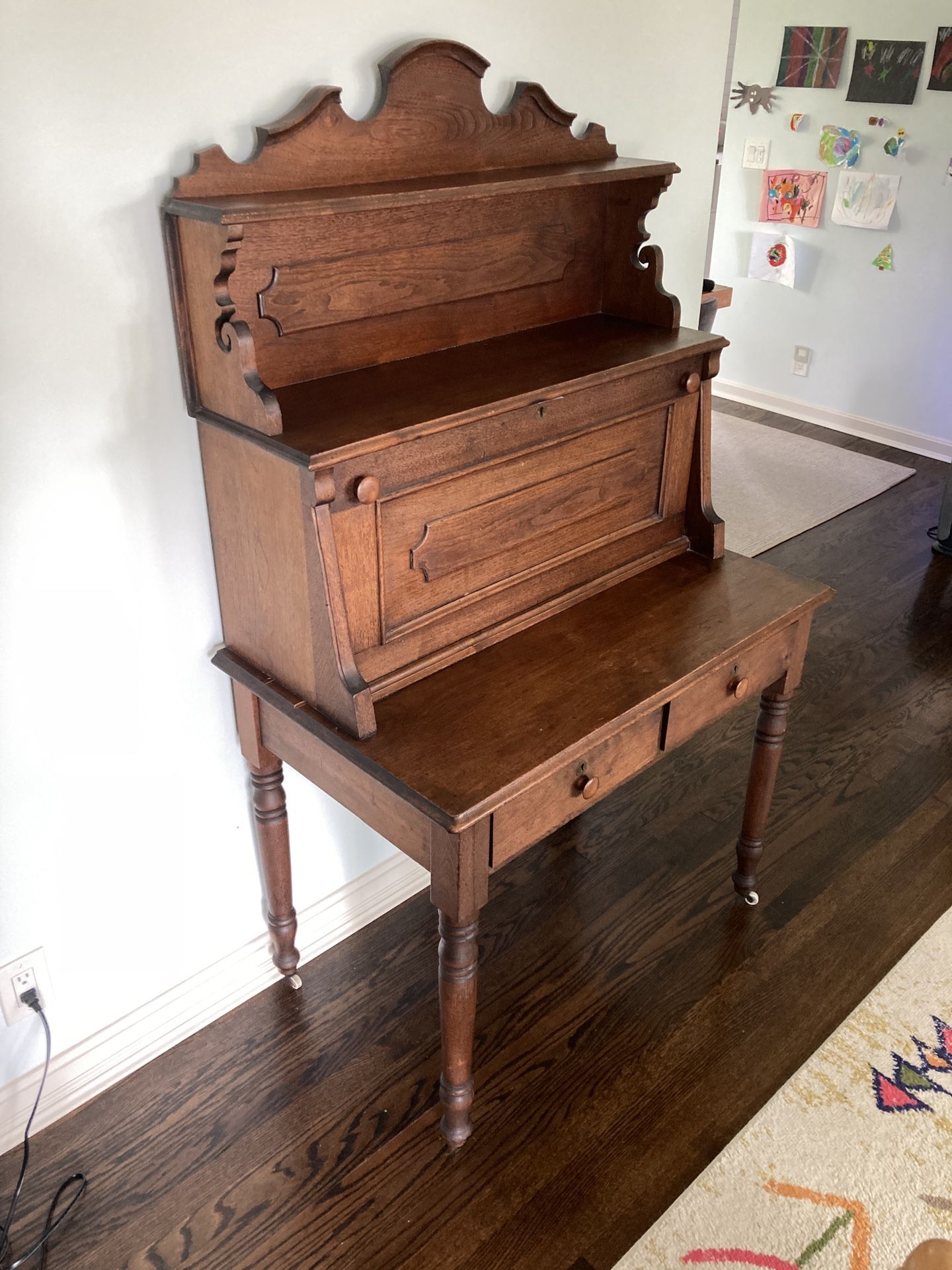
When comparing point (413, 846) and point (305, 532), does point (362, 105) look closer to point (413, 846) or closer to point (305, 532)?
point (305, 532)

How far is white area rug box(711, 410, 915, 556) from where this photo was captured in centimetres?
379

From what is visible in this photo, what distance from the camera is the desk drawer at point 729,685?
164 centimetres

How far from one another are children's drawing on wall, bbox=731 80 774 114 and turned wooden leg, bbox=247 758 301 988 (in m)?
4.01

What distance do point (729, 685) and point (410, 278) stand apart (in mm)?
814

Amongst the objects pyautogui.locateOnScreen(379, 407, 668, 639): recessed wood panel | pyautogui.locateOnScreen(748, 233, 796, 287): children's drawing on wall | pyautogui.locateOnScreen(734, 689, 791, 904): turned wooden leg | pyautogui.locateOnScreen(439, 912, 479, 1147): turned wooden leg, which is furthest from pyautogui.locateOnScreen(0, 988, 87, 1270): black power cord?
pyautogui.locateOnScreen(748, 233, 796, 287): children's drawing on wall

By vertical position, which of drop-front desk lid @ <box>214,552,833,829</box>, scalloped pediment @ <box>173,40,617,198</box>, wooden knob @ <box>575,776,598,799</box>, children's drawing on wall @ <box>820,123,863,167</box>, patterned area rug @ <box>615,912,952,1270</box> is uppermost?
scalloped pediment @ <box>173,40,617,198</box>

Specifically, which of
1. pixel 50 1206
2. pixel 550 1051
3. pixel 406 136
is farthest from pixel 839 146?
pixel 50 1206

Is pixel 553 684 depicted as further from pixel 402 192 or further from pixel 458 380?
pixel 402 192

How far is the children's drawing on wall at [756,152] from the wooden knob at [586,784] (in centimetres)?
395

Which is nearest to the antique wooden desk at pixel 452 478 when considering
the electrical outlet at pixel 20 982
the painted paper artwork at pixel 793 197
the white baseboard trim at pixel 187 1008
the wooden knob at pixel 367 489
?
the wooden knob at pixel 367 489

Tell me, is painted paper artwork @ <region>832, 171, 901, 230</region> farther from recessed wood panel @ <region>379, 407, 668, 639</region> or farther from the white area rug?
recessed wood panel @ <region>379, 407, 668, 639</region>

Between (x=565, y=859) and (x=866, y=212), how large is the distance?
3.29 meters

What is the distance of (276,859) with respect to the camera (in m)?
1.81

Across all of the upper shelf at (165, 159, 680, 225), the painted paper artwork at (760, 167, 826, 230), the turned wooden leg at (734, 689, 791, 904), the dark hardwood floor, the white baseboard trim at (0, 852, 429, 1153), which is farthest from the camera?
the painted paper artwork at (760, 167, 826, 230)
